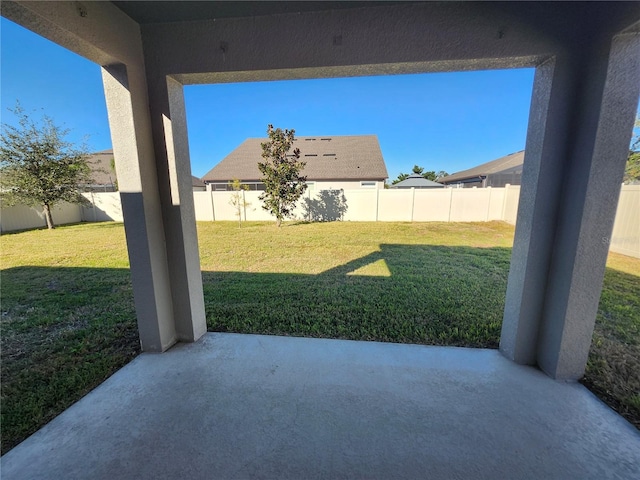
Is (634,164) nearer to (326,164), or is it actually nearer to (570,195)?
(570,195)

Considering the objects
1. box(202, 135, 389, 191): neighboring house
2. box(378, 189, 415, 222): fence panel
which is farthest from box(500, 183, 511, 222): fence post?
box(202, 135, 389, 191): neighboring house

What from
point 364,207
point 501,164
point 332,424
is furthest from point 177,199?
point 501,164

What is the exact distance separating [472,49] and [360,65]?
0.75 metres

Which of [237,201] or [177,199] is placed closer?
[177,199]

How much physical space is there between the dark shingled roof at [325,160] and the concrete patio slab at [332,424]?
14267 mm

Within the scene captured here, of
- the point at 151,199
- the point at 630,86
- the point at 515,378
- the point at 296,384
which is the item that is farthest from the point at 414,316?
the point at 151,199

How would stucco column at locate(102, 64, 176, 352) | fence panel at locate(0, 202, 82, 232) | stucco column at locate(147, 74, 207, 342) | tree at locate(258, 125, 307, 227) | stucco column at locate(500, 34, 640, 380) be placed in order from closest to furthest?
1. stucco column at locate(500, 34, 640, 380)
2. stucco column at locate(102, 64, 176, 352)
3. stucco column at locate(147, 74, 207, 342)
4. fence panel at locate(0, 202, 82, 232)
5. tree at locate(258, 125, 307, 227)

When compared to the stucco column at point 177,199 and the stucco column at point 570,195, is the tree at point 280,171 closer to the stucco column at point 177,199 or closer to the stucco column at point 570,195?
the stucco column at point 177,199

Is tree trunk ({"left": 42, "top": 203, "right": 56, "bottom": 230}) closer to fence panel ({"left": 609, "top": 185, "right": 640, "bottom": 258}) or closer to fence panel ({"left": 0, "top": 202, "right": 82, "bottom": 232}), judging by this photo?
fence panel ({"left": 0, "top": 202, "right": 82, "bottom": 232})

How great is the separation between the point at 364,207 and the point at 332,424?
1072cm

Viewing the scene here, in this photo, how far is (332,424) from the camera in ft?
5.17

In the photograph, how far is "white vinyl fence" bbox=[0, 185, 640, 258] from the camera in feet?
35.9

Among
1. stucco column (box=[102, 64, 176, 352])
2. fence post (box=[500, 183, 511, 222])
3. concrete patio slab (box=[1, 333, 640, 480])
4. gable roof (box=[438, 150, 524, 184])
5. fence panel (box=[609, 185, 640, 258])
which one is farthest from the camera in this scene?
gable roof (box=[438, 150, 524, 184])

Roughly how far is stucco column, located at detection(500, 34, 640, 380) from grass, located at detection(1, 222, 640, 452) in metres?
0.47
